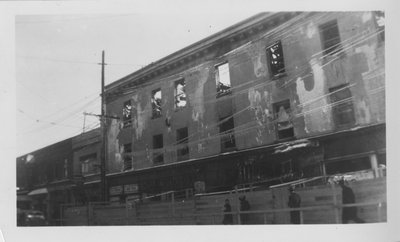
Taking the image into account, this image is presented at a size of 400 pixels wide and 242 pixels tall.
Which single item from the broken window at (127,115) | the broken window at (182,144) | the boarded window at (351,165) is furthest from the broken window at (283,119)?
the broken window at (127,115)

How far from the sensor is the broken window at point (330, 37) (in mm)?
6922

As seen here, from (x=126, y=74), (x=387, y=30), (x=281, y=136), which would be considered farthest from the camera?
(x=126, y=74)

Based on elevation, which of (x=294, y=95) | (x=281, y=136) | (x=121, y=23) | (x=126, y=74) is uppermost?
(x=121, y=23)

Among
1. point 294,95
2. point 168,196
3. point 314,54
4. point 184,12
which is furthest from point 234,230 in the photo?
point 184,12

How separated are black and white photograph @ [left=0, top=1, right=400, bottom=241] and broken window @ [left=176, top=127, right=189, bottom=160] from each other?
2cm

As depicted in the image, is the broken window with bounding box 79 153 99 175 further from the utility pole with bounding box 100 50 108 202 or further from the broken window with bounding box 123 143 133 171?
the broken window with bounding box 123 143 133 171

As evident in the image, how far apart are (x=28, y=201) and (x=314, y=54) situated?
5.01 m

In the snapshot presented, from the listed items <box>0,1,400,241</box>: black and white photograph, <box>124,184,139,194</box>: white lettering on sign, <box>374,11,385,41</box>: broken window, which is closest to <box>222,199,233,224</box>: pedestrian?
<box>0,1,400,241</box>: black and white photograph

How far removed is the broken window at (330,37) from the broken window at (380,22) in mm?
558

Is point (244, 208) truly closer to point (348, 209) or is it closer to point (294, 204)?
point (294, 204)

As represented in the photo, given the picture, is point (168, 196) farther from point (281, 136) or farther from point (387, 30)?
point (387, 30)

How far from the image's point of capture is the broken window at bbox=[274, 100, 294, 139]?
23.4ft

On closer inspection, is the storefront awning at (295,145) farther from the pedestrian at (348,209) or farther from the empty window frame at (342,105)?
the pedestrian at (348,209)

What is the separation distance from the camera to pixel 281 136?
7172 millimetres
